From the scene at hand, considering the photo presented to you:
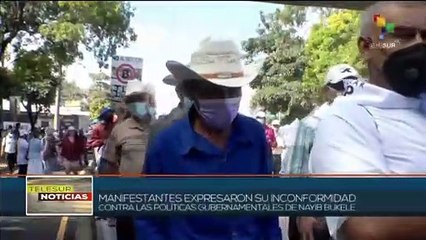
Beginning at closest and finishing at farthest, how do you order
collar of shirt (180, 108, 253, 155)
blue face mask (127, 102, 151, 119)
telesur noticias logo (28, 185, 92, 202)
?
1. telesur noticias logo (28, 185, 92, 202)
2. blue face mask (127, 102, 151, 119)
3. collar of shirt (180, 108, 253, 155)

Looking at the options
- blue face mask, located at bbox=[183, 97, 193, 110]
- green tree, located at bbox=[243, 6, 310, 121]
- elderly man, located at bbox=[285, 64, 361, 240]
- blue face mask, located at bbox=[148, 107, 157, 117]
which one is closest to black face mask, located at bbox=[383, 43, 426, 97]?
elderly man, located at bbox=[285, 64, 361, 240]

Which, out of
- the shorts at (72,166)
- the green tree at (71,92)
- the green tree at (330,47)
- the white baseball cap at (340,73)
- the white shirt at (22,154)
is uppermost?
the green tree at (330,47)

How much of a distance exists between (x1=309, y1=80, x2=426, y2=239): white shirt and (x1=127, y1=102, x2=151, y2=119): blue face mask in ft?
1.68

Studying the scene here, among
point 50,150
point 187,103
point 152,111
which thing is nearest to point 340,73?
point 187,103

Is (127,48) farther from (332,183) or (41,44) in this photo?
(332,183)

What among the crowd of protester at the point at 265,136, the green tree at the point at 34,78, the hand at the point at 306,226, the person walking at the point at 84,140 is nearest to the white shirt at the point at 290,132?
the crowd of protester at the point at 265,136

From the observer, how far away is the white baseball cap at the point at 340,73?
4004 millimetres

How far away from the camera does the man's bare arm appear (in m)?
3.91

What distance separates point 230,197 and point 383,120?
20.0 inches

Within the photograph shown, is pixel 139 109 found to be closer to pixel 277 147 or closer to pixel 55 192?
pixel 55 192

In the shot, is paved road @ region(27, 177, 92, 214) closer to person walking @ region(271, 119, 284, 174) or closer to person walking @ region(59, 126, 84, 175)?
person walking @ region(59, 126, 84, 175)

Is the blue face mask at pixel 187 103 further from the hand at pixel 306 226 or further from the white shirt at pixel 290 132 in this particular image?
the hand at pixel 306 226

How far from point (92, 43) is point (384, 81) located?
876mm

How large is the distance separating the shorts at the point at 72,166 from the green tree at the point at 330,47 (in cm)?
71
